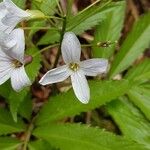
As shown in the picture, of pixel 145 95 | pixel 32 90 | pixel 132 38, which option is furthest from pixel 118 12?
pixel 32 90

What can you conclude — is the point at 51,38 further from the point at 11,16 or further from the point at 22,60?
the point at 11,16

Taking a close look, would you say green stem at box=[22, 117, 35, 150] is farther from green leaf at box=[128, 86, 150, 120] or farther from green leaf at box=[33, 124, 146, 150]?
green leaf at box=[128, 86, 150, 120]

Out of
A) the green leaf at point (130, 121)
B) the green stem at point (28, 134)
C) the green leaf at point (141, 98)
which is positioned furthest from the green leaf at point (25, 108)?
the green leaf at point (141, 98)

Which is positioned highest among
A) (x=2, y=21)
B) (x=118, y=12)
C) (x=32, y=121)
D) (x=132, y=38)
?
(x=2, y=21)

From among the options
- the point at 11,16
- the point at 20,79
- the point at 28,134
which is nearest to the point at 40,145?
the point at 28,134

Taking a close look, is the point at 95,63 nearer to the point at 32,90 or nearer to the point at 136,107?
the point at 136,107

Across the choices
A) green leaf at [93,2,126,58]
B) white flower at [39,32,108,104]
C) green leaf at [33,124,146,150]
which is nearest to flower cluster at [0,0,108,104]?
white flower at [39,32,108,104]
